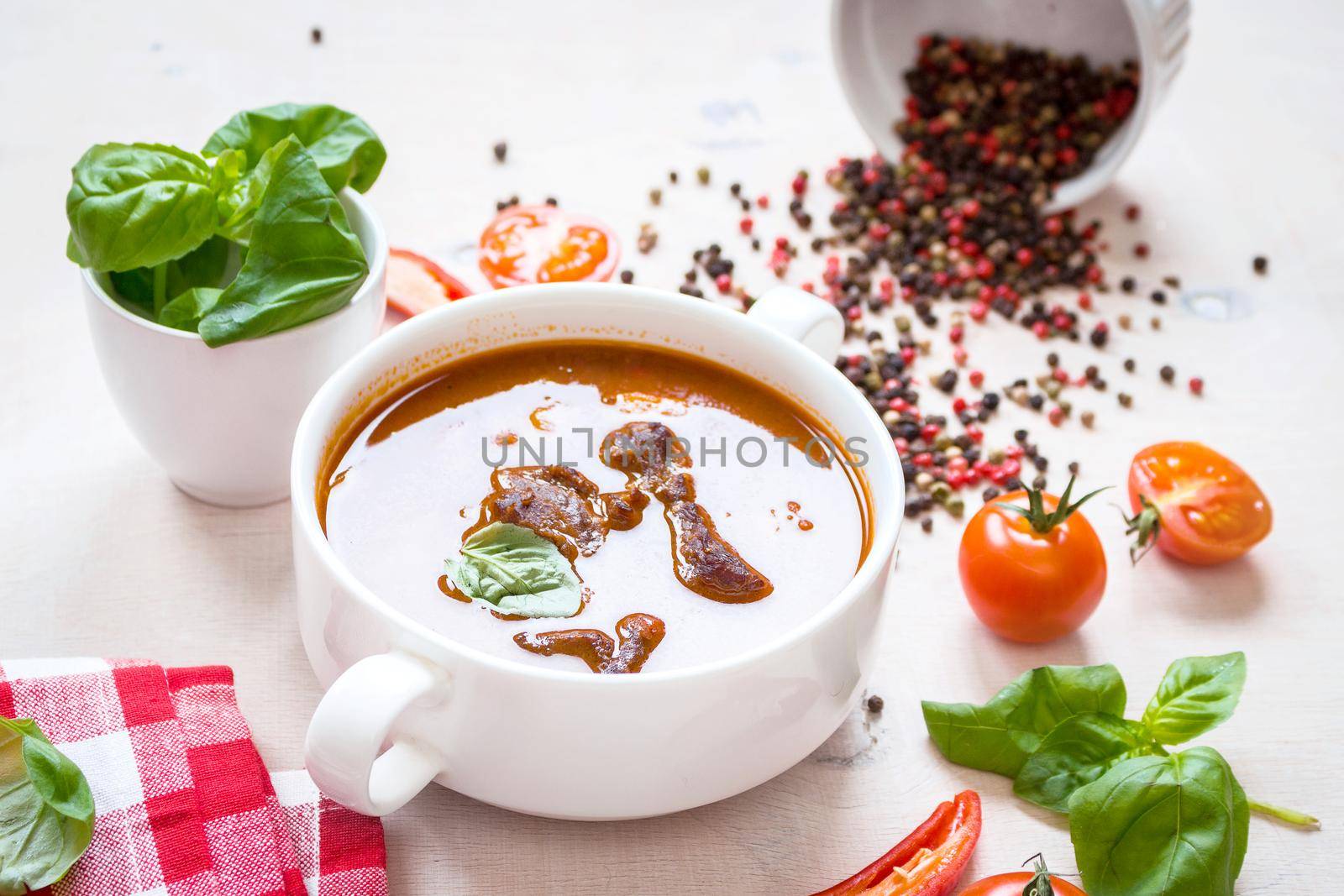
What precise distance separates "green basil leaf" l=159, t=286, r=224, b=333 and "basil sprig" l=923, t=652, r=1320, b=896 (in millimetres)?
1237

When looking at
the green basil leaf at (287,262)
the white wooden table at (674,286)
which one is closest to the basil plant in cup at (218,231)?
the green basil leaf at (287,262)

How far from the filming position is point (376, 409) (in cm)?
204

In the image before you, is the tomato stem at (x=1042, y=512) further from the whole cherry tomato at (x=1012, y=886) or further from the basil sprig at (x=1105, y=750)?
the whole cherry tomato at (x=1012, y=886)

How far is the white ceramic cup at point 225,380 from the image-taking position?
203 cm

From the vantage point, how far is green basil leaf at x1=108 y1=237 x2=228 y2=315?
2.17 m

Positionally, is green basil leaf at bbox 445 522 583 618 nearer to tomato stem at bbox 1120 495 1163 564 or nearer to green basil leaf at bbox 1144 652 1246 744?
green basil leaf at bbox 1144 652 1246 744

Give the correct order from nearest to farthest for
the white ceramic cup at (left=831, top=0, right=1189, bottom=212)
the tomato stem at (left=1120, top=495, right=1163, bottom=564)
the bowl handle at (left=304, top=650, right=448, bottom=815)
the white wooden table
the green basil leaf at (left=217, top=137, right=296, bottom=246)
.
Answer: the bowl handle at (left=304, top=650, right=448, bottom=815) → the white wooden table → the green basil leaf at (left=217, top=137, right=296, bottom=246) → the tomato stem at (left=1120, top=495, right=1163, bottom=564) → the white ceramic cup at (left=831, top=0, right=1189, bottom=212)

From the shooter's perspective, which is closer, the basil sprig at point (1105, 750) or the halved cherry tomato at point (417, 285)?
the basil sprig at point (1105, 750)

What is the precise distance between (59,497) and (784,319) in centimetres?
125

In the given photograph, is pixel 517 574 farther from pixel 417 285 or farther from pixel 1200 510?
pixel 1200 510

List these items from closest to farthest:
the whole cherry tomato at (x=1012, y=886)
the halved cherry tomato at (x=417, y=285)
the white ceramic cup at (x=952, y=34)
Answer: the whole cherry tomato at (x=1012, y=886) → the halved cherry tomato at (x=417, y=285) → the white ceramic cup at (x=952, y=34)

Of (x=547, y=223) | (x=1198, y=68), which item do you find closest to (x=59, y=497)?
(x=547, y=223)

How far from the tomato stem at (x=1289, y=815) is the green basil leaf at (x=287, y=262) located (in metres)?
1.58

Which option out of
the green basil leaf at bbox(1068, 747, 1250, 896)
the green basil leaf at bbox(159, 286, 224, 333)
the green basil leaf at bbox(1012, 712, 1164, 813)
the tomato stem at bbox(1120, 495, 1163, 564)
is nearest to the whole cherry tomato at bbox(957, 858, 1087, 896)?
the green basil leaf at bbox(1068, 747, 1250, 896)
